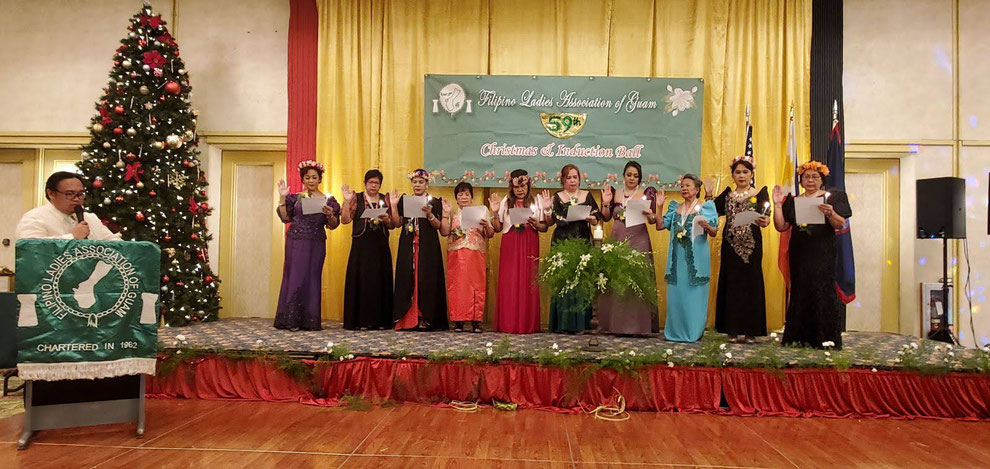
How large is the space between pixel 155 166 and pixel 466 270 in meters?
3.19

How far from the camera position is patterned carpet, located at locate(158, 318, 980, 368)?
4.62 m

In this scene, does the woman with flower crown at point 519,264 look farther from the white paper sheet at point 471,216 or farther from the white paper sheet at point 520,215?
the white paper sheet at point 471,216

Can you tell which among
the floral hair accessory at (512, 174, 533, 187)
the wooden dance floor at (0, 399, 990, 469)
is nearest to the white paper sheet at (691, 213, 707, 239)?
the floral hair accessory at (512, 174, 533, 187)

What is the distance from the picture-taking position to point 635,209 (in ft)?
18.1

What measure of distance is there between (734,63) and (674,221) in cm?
232

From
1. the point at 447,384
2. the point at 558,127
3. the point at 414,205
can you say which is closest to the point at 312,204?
the point at 414,205

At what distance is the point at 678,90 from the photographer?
662 centimetres

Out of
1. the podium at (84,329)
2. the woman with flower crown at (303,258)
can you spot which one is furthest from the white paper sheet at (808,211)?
the podium at (84,329)

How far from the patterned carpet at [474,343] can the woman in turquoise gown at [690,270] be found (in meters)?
0.17

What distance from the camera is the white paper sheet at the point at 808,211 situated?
15.9 ft

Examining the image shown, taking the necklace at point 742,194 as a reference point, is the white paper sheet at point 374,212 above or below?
below

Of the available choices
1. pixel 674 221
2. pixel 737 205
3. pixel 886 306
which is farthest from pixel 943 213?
pixel 674 221

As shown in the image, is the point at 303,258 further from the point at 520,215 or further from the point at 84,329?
the point at 84,329

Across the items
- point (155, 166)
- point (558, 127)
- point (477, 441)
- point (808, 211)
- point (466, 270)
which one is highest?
point (558, 127)
